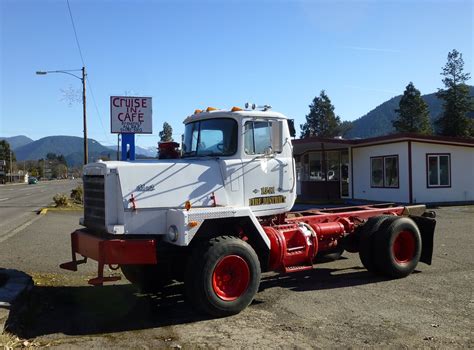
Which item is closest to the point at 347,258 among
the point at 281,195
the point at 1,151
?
the point at 281,195

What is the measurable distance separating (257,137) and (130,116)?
5867mm

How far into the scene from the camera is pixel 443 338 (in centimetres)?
555

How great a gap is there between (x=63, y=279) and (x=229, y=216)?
12.2 ft

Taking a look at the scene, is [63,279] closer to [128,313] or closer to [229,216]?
[128,313]

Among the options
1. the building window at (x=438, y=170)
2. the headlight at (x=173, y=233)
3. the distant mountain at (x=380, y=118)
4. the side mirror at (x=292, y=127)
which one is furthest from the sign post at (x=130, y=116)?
the distant mountain at (x=380, y=118)

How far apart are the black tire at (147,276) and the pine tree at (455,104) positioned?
2466 inches

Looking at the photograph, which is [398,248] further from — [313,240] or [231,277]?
[231,277]

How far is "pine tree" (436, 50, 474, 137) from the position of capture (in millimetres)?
64188

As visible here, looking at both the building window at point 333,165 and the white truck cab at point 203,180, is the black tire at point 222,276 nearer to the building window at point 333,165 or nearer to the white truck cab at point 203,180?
the white truck cab at point 203,180

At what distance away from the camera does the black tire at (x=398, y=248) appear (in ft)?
28.1

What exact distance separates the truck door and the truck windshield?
204mm

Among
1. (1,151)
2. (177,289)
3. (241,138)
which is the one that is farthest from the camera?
(1,151)

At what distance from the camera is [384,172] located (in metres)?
25.0

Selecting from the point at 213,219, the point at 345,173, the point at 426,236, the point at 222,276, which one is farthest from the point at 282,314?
the point at 345,173
